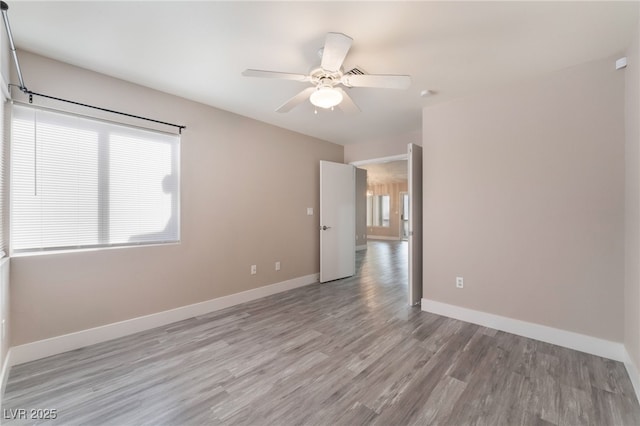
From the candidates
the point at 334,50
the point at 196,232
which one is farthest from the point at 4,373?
the point at 334,50

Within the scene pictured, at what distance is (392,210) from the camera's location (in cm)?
1150

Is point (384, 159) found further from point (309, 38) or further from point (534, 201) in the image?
point (309, 38)

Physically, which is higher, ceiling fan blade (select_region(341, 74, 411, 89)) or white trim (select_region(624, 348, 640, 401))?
ceiling fan blade (select_region(341, 74, 411, 89))

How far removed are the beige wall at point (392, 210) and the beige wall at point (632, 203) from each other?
9052 mm

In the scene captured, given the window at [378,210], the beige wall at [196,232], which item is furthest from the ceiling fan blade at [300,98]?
the window at [378,210]

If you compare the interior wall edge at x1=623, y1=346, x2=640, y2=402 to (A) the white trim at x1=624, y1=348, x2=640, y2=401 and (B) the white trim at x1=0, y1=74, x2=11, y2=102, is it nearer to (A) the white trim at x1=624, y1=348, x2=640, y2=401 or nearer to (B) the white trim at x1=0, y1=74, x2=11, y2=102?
(A) the white trim at x1=624, y1=348, x2=640, y2=401

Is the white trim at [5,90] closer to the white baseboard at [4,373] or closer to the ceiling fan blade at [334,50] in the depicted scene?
the white baseboard at [4,373]

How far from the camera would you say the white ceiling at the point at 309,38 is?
1.69 meters

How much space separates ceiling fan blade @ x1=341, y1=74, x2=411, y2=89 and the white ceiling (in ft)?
0.99

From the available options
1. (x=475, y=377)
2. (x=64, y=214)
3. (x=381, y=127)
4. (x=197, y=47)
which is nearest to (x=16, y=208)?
(x=64, y=214)

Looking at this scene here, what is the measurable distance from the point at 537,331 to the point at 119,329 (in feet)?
13.6

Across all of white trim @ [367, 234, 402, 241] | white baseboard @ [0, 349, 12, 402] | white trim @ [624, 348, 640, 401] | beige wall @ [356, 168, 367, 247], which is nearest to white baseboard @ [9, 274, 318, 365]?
white baseboard @ [0, 349, 12, 402]

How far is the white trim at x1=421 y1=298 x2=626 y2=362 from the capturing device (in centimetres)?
222

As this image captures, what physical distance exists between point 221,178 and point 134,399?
238cm
